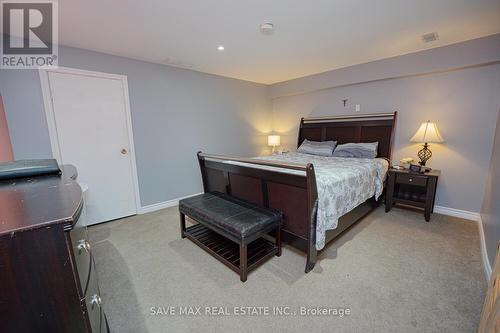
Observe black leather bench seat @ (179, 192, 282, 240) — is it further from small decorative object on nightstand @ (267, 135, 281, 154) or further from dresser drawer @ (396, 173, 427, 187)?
small decorative object on nightstand @ (267, 135, 281, 154)

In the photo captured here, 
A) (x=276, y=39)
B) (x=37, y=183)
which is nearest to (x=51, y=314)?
(x=37, y=183)

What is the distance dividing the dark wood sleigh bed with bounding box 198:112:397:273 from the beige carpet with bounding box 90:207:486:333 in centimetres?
25

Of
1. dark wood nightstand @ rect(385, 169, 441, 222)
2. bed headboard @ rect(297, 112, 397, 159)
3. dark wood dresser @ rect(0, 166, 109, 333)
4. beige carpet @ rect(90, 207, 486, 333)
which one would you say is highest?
bed headboard @ rect(297, 112, 397, 159)

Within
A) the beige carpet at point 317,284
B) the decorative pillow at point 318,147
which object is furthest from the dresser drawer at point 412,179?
the decorative pillow at point 318,147

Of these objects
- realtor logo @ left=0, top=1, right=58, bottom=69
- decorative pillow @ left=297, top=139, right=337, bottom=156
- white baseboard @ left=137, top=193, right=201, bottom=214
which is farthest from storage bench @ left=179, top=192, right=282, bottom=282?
realtor logo @ left=0, top=1, right=58, bottom=69

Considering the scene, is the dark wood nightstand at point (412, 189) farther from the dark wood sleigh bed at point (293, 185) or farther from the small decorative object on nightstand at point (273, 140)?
the small decorative object on nightstand at point (273, 140)

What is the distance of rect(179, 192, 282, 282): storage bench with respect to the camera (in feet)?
6.31

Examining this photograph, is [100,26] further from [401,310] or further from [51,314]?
[401,310]

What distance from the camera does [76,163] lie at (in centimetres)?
285

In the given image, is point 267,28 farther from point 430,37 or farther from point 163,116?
Answer: point 163,116

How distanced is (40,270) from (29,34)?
2.94 metres

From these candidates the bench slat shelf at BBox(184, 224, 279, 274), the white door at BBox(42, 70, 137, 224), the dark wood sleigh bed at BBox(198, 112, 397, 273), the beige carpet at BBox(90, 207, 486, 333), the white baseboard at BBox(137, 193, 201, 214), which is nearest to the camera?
the beige carpet at BBox(90, 207, 486, 333)

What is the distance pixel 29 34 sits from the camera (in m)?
2.34

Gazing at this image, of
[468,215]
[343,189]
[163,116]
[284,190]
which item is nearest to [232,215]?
[284,190]
